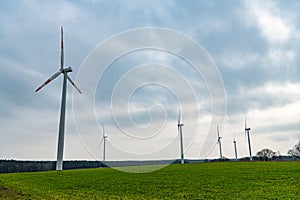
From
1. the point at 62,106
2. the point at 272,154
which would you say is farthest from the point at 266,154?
the point at 62,106

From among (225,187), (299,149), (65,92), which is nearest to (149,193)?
(225,187)

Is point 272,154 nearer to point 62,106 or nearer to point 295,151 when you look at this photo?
point 295,151

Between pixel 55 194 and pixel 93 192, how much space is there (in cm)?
329

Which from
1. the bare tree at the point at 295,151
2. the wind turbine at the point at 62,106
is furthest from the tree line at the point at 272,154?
the wind turbine at the point at 62,106

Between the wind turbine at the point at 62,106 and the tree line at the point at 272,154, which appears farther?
the tree line at the point at 272,154

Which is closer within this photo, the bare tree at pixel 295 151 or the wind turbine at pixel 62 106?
the wind turbine at pixel 62 106

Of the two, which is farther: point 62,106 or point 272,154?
point 272,154

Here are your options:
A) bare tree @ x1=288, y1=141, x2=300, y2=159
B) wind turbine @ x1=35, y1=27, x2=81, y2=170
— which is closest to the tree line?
bare tree @ x1=288, y1=141, x2=300, y2=159

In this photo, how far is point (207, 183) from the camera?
3197 centimetres

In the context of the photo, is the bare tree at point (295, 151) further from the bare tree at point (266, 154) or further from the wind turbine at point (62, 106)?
the wind turbine at point (62, 106)

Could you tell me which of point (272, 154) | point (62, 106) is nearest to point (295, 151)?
point (272, 154)

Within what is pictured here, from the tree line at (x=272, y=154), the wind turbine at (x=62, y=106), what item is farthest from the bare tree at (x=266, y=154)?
the wind turbine at (x=62, y=106)

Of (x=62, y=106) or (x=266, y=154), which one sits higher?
(x=62, y=106)

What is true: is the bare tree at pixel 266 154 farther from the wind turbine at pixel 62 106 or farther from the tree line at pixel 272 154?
the wind turbine at pixel 62 106
